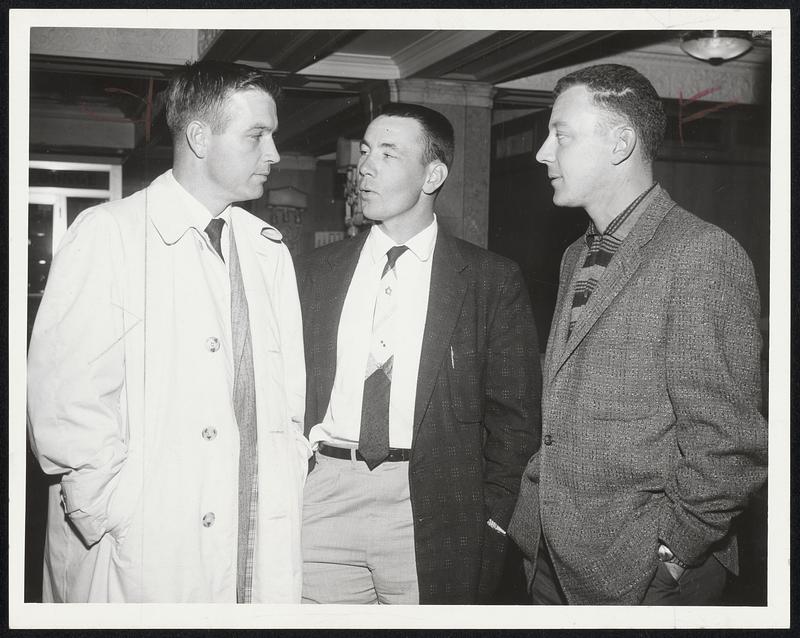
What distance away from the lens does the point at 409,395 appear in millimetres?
1902

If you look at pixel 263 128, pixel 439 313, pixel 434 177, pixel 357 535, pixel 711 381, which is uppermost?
pixel 263 128

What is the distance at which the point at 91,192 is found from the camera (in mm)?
1894

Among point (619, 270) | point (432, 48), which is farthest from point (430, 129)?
point (619, 270)

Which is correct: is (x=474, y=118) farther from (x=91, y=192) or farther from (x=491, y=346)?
(x=91, y=192)

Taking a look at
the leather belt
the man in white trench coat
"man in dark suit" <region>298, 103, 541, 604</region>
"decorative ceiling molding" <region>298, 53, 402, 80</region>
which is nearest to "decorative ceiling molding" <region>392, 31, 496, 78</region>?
"decorative ceiling molding" <region>298, 53, 402, 80</region>

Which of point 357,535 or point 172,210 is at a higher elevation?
point 172,210

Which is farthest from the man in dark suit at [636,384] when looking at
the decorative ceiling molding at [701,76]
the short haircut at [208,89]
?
the short haircut at [208,89]

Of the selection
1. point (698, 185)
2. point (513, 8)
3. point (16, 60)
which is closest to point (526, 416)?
point (698, 185)

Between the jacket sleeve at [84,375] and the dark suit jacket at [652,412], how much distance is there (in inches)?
41.6

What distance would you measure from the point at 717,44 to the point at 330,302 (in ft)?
4.19

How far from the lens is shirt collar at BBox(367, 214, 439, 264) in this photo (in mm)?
1954

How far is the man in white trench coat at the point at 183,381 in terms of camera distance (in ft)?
5.88

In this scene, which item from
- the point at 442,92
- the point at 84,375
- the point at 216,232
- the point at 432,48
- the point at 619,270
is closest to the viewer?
the point at 619,270

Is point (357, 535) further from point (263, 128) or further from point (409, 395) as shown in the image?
point (263, 128)
